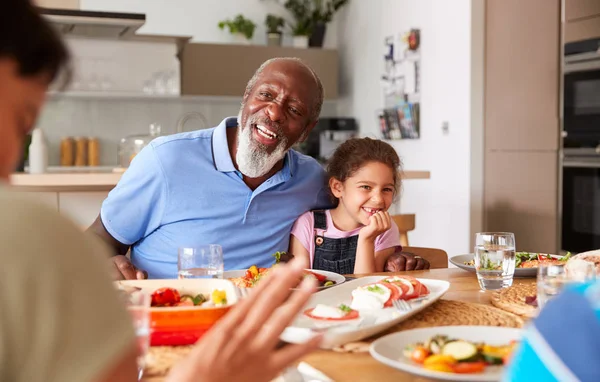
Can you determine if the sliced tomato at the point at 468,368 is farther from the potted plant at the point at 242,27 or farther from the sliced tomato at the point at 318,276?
the potted plant at the point at 242,27

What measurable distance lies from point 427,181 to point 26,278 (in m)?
4.73

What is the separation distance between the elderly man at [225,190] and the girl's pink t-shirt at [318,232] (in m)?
0.03

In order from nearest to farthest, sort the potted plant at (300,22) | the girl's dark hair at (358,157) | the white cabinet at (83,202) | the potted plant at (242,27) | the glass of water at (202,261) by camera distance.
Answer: the glass of water at (202,261), the girl's dark hair at (358,157), the white cabinet at (83,202), the potted plant at (242,27), the potted plant at (300,22)

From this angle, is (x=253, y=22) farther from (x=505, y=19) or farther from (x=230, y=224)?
(x=230, y=224)

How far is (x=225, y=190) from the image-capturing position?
6.80ft

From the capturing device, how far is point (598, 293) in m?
0.60

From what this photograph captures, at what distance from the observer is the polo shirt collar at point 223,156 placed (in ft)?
6.88

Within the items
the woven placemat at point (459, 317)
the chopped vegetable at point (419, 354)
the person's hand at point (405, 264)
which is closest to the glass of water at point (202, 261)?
the woven placemat at point (459, 317)

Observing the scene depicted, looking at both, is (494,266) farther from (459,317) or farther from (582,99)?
(582,99)

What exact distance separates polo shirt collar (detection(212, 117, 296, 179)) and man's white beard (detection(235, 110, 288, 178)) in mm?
35

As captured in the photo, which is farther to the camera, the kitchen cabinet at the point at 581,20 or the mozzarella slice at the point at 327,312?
the kitchen cabinet at the point at 581,20

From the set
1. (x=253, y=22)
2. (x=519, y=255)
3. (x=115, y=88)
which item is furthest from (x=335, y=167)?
(x=253, y=22)

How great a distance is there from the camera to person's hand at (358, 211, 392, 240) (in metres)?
2.04

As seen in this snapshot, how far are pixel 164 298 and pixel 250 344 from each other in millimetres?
531
